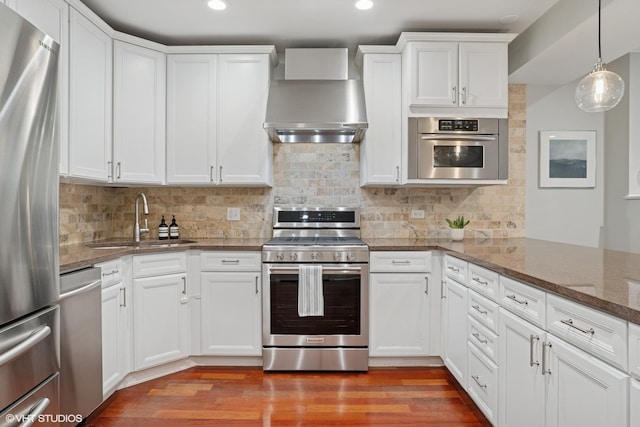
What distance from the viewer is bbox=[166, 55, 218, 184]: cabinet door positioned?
3035mm

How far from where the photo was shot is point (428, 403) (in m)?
2.31

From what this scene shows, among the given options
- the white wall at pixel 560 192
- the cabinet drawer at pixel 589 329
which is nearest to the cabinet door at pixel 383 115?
the white wall at pixel 560 192

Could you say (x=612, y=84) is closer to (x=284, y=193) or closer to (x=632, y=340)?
(x=632, y=340)

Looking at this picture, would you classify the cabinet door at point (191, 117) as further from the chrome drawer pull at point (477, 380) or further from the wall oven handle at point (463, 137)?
the chrome drawer pull at point (477, 380)

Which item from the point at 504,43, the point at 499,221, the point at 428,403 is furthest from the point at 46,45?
the point at 499,221

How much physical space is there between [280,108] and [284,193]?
805 millimetres

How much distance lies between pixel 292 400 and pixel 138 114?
93.5 inches

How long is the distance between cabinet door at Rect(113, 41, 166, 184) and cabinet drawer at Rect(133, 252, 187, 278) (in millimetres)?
662

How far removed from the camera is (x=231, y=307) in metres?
2.79

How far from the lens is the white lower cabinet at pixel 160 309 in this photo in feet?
8.34

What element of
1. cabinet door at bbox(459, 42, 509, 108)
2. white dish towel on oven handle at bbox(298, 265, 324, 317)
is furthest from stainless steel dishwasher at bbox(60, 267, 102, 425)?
cabinet door at bbox(459, 42, 509, 108)

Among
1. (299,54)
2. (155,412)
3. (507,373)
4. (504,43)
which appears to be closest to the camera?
(507,373)

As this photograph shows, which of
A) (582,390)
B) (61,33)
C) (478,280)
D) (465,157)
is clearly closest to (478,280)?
(478,280)

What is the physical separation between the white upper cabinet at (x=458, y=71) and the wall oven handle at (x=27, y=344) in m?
→ 2.70
